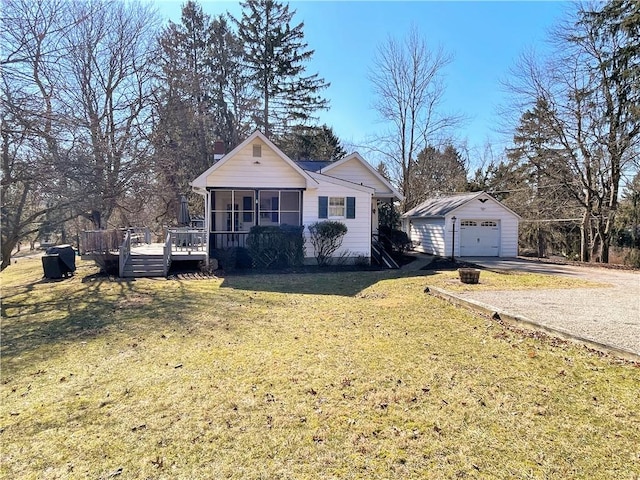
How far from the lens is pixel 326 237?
15336 millimetres

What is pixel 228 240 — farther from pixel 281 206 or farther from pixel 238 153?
pixel 238 153

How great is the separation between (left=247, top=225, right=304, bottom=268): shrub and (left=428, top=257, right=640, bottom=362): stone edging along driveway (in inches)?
244

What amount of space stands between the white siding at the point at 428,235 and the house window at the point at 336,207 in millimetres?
7184

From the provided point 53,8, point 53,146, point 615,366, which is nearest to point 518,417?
point 615,366

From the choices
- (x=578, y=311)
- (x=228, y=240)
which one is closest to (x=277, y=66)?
(x=228, y=240)

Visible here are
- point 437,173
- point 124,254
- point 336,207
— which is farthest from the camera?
point 437,173

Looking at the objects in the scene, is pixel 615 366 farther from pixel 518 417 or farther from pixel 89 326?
pixel 89 326

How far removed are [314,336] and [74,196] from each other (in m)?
9.50

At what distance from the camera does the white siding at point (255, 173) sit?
14.9m

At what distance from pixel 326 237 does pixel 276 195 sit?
3716 mm

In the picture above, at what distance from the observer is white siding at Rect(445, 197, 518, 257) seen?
65.0 feet

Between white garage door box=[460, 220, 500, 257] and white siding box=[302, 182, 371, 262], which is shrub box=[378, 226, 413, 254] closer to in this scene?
white garage door box=[460, 220, 500, 257]

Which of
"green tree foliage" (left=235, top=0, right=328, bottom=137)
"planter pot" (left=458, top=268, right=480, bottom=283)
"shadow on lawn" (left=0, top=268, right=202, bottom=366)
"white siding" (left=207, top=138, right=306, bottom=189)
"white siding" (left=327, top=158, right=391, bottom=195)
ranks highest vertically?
"green tree foliage" (left=235, top=0, right=328, bottom=137)

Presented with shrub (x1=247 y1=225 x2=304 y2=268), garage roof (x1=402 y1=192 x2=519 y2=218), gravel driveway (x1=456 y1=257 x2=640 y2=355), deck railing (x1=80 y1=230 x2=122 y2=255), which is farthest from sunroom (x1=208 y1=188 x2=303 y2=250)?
gravel driveway (x1=456 y1=257 x2=640 y2=355)
